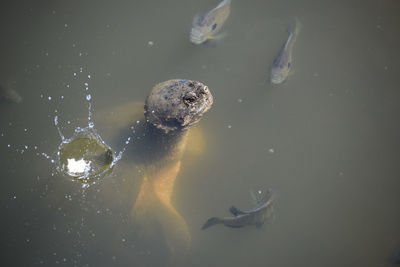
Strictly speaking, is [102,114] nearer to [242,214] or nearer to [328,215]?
[242,214]

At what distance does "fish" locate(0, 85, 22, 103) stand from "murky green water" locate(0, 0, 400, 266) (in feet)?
0.33

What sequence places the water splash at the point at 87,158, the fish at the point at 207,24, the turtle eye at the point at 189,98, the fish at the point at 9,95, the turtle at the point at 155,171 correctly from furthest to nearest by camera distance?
the fish at the point at 207,24 → the fish at the point at 9,95 → the water splash at the point at 87,158 → the turtle at the point at 155,171 → the turtle eye at the point at 189,98

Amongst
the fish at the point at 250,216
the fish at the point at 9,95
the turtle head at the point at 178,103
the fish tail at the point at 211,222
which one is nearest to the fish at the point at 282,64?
the fish at the point at 250,216

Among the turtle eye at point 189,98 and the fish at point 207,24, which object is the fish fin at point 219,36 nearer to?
the fish at point 207,24

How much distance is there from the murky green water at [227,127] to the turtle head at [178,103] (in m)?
1.29

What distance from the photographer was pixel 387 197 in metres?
5.07

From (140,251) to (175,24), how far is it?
158 inches

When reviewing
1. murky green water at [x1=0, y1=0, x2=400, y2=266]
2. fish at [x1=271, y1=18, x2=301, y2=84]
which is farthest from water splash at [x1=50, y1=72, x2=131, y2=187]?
fish at [x1=271, y1=18, x2=301, y2=84]

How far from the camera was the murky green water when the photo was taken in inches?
169

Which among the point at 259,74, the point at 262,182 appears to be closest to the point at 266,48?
the point at 259,74

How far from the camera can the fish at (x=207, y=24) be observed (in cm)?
499

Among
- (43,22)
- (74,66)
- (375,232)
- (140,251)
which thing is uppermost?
(43,22)

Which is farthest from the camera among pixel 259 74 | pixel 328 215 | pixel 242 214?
pixel 259 74

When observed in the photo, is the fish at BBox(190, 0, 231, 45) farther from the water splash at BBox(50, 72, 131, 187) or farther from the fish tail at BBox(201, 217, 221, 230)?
the fish tail at BBox(201, 217, 221, 230)
